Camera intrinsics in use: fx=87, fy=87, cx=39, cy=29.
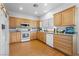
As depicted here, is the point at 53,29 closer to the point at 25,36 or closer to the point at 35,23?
the point at 25,36

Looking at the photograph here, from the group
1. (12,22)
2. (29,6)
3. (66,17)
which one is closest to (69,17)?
(66,17)

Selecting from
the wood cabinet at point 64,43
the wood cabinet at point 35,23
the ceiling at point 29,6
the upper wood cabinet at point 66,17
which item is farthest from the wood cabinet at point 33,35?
the wood cabinet at point 64,43

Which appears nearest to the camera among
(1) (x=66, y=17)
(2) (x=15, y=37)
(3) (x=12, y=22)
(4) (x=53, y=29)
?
(1) (x=66, y=17)

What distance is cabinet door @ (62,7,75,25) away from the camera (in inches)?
126

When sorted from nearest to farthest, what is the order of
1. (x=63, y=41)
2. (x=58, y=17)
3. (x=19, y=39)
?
1. (x=63, y=41)
2. (x=58, y=17)
3. (x=19, y=39)

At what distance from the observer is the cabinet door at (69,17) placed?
10.5ft

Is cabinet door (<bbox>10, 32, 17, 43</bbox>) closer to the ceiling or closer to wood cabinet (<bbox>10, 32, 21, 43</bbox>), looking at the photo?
wood cabinet (<bbox>10, 32, 21, 43</bbox>)

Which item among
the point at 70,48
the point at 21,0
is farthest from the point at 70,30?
the point at 21,0

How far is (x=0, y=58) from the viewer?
0.67 metres

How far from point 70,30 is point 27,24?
417cm

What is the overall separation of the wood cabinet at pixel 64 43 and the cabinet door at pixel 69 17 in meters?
0.59

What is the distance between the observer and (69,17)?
3.41 m

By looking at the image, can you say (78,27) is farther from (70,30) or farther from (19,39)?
(19,39)

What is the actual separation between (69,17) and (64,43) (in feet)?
3.40
